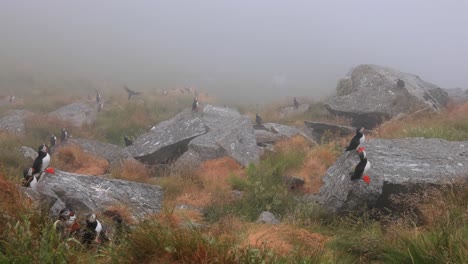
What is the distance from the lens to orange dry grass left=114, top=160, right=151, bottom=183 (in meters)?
11.1

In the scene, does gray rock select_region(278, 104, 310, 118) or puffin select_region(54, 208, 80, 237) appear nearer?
puffin select_region(54, 208, 80, 237)

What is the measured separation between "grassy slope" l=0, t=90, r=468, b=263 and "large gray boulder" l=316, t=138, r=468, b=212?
350 mm

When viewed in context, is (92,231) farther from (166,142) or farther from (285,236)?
(166,142)

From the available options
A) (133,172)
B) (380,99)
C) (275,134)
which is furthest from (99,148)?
(380,99)

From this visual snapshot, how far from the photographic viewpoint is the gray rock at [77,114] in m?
20.8

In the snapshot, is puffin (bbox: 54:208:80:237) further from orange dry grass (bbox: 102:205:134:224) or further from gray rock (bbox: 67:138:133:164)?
gray rock (bbox: 67:138:133:164)

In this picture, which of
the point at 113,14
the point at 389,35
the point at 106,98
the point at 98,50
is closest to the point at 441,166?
the point at 106,98

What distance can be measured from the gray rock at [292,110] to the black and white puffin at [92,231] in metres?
14.5

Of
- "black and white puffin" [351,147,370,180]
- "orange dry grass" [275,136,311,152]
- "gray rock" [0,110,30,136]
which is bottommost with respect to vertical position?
"gray rock" [0,110,30,136]

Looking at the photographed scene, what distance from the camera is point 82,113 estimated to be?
22062 millimetres

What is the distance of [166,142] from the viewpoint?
14.2 metres

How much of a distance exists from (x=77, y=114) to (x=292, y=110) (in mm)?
11177

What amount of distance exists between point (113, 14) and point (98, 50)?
115 ft

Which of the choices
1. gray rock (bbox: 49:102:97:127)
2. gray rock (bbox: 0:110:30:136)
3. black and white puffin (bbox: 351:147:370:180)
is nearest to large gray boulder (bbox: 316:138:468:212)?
black and white puffin (bbox: 351:147:370:180)
